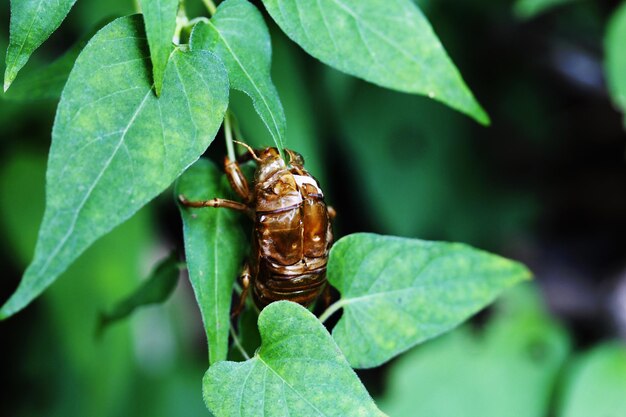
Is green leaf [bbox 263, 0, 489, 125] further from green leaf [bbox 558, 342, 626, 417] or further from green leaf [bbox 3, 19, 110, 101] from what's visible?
green leaf [bbox 558, 342, 626, 417]

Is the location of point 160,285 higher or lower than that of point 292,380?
lower

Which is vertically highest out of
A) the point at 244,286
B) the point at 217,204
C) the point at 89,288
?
the point at 217,204

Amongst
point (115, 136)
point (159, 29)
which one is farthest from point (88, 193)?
point (159, 29)

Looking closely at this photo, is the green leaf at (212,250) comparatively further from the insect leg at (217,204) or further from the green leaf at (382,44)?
the green leaf at (382,44)

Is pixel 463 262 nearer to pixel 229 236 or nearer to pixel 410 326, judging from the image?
pixel 410 326

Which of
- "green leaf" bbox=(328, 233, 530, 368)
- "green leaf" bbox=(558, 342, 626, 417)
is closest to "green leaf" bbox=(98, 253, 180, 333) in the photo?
"green leaf" bbox=(328, 233, 530, 368)

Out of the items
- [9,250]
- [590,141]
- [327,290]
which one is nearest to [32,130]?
[9,250]

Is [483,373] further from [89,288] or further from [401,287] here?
[401,287]
